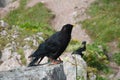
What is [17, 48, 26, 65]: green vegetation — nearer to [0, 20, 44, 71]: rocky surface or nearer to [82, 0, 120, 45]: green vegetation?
Answer: [0, 20, 44, 71]: rocky surface

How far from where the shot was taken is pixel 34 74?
37.8 feet

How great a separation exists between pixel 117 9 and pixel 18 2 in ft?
36.2

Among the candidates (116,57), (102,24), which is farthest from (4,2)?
(116,57)


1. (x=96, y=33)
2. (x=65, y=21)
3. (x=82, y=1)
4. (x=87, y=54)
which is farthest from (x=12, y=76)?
(x=82, y=1)

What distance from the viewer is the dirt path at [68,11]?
38.5m

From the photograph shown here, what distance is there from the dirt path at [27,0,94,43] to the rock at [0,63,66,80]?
76.5 ft

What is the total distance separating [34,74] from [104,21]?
82.7 feet

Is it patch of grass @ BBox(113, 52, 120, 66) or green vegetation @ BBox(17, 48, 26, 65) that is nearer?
green vegetation @ BBox(17, 48, 26, 65)

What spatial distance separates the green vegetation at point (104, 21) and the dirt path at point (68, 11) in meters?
0.65

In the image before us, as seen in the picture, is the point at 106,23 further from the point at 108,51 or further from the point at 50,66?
the point at 50,66

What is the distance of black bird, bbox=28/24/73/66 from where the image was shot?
45.9 ft

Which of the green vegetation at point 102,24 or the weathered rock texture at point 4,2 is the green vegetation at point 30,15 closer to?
the green vegetation at point 102,24

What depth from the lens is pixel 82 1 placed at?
41.5 meters

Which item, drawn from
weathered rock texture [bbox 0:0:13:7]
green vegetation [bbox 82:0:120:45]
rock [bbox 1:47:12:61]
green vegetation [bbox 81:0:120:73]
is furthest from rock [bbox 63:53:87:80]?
weathered rock texture [bbox 0:0:13:7]
